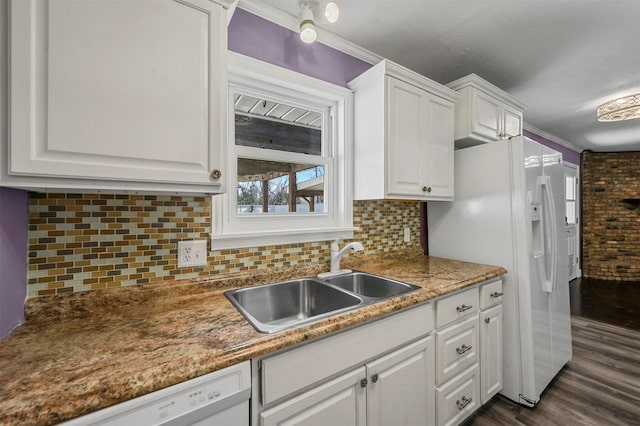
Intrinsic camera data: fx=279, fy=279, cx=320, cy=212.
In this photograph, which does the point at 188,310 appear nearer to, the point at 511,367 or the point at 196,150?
the point at 196,150

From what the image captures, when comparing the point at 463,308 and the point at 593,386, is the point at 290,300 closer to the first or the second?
the point at 463,308

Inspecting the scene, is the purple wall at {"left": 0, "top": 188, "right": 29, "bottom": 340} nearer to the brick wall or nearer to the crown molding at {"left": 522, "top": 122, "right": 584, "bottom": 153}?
the crown molding at {"left": 522, "top": 122, "right": 584, "bottom": 153}

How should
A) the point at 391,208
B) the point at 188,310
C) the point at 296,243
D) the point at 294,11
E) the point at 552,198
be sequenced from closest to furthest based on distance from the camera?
the point at 188,310 < the point at 294,11 < the point at 296,243 < the point at 552,198 < the point at 391,208

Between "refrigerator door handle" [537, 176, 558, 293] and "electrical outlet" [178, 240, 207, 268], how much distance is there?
2.08m

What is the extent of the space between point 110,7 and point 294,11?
3.28 feet

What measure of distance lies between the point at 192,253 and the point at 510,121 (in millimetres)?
2642

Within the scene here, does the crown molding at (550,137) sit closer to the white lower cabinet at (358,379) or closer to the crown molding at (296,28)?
the crown molding at (296,28)

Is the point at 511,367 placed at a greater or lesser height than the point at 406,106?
lesser

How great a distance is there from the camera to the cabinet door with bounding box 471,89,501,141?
202 centimetres

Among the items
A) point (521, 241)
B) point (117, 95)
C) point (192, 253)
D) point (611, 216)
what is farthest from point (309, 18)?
point (611, 216)

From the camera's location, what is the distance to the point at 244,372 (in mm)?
818

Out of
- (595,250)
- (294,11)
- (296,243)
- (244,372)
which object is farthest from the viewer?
(595,250)

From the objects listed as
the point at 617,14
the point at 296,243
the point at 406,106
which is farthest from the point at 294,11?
the point at 617,14

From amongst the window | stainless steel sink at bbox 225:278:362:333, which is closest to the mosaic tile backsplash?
stainless steel sink at bbox 225:278:362:333
